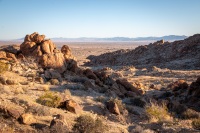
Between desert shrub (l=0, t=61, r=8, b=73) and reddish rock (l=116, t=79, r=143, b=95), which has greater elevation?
desert shrub (l=0, t=61, r=8, b=73)

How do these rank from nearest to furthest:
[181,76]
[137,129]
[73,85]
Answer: [137,129] → [73,85] → [181,76]

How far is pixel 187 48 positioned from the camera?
48.2 m

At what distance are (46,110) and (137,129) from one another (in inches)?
129

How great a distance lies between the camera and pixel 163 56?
163 feet

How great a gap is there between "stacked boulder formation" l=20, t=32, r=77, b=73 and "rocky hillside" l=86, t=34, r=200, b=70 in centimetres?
2440

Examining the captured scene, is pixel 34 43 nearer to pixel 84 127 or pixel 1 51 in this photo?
pixel 1 51

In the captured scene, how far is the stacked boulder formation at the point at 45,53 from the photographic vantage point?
18625 mm

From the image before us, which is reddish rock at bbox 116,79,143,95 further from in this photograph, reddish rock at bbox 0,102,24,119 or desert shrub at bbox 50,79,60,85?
reddish rock at bbox 0,102,24,119

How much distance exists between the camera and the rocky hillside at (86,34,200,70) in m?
42.8

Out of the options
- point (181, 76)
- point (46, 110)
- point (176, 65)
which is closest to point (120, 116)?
point (46, 110)

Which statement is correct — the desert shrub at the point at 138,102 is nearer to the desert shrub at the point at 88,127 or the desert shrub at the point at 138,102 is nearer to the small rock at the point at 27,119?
the desert shrub at the point at 88,127

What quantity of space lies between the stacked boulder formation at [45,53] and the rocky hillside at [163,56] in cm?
2440

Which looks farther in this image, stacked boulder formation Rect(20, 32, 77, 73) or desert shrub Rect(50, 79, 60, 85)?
stacked boulder formation Rect(20, 32, 77, 73)

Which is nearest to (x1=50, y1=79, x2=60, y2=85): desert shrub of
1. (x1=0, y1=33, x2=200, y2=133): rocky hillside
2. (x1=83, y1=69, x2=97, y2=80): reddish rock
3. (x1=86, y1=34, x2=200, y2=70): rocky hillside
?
(x1=0, y1=33, x2=200, y2=133): rocky hillside
